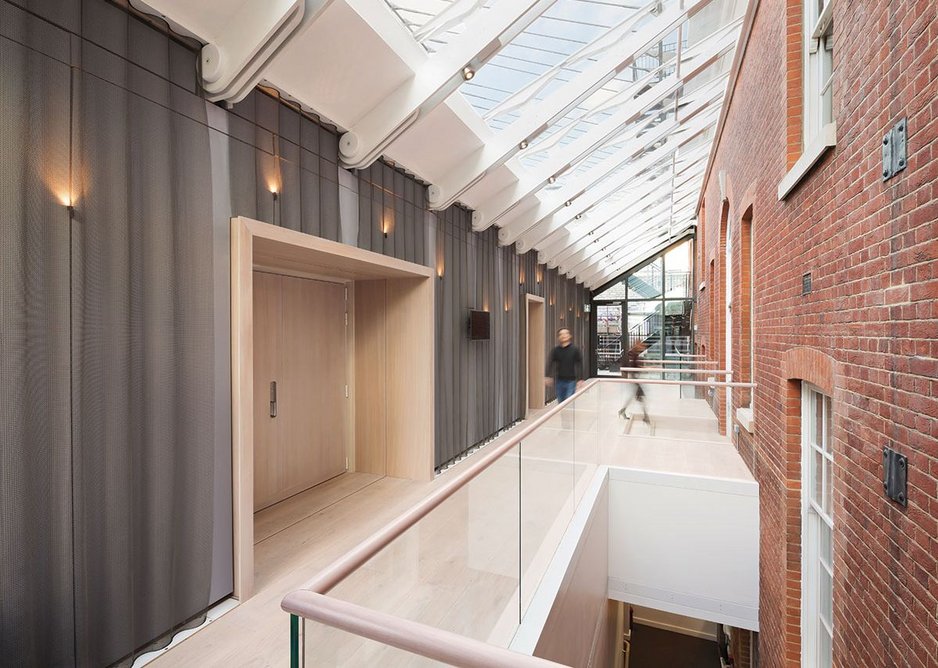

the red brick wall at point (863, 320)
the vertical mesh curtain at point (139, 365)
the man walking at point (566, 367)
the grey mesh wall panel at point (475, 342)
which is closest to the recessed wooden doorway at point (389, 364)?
the grey mesh wall panel at point (475, 342)

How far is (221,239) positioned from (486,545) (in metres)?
2.29

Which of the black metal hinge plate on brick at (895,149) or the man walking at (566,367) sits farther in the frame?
the man walking at (566,367)

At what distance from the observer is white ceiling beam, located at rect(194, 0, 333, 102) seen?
262 cm

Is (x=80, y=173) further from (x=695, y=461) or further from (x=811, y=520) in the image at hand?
(x=695, y=461)

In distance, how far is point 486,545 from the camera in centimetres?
212

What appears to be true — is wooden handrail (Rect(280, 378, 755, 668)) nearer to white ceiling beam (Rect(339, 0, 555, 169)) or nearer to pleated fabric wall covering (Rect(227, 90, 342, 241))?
pleated fabric wall covering (Rect(227, 90, 342, 241))

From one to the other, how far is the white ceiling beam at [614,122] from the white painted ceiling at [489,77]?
0.02 metres

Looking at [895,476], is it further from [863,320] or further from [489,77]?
[489,77]

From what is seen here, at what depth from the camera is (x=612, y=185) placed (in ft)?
26.1

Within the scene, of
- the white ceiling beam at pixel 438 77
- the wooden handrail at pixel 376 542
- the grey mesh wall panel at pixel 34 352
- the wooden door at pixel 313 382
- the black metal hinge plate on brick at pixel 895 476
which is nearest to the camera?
the wooden handrail at pixel 376 542

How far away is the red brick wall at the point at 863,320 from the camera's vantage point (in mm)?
1504

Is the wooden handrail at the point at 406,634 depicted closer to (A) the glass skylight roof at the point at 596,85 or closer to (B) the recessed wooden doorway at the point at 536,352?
(A) the glass skylight roof at the point at 596,85

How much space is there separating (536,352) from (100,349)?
843cm

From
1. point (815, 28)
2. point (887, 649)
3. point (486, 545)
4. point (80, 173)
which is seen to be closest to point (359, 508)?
point (486, 545)
